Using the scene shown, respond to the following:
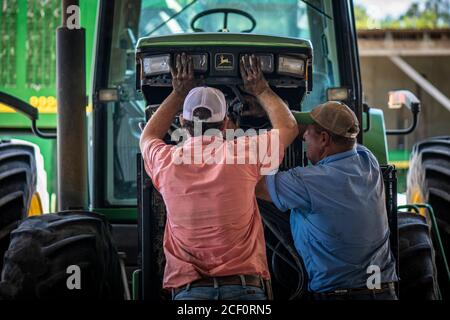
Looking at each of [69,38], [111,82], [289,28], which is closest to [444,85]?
[289,28]

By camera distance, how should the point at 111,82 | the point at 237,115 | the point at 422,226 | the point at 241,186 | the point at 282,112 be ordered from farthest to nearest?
1. the point at 111,82
2. the point at 422,226
3. the point at 237,115
4. the point at 282,112
5. the point at 241,186

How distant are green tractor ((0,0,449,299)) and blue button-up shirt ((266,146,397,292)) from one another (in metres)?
0.23

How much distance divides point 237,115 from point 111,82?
5.22 feet

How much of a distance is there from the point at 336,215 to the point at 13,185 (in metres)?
2.10

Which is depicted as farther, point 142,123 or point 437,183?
point 437,183

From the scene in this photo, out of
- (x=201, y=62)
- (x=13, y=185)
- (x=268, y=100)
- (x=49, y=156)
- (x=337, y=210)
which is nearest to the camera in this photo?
(x=337, y=210)

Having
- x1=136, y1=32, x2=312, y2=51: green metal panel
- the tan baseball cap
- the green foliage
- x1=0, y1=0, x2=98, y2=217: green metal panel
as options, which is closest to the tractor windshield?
x1=136, y1=32, x2=312, y2=51: green metal panel

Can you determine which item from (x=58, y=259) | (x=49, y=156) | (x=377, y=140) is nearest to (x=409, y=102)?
(x=377, y=140)

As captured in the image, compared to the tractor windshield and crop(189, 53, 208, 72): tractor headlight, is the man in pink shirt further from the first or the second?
the tractor windshield

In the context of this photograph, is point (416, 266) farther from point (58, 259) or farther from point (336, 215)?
point (58, 259)

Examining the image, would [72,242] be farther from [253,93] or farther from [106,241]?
[253,93]

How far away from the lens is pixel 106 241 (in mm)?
3943

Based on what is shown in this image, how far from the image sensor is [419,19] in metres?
14.6

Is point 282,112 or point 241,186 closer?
point 241,186
